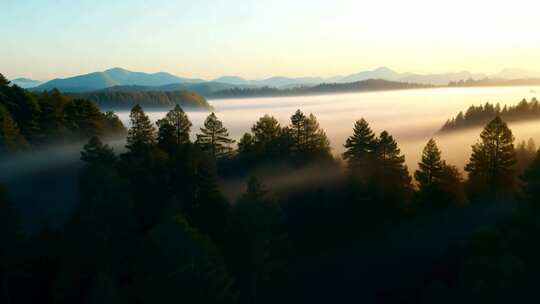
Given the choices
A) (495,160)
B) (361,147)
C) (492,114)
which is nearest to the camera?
(495,160)

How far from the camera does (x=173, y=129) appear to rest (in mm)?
35156

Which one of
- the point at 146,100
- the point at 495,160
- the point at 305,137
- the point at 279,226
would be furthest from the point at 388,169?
the point at 146,100

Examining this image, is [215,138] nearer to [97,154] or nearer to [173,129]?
[173,129]

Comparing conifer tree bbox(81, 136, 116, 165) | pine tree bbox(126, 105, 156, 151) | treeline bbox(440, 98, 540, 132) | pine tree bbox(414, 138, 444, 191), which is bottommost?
treeline bbox(440, 98, 540, 132)

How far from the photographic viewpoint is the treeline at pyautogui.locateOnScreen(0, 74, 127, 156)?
41.4 metres

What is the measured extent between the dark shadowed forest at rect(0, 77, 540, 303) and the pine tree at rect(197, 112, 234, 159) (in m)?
0.12

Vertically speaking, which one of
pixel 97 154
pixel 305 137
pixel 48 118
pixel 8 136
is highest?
pixel 48 118

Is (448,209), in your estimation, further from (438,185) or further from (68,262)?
(68,262)

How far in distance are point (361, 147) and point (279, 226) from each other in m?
10.5

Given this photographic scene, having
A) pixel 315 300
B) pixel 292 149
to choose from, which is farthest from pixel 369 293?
pixel 292 149

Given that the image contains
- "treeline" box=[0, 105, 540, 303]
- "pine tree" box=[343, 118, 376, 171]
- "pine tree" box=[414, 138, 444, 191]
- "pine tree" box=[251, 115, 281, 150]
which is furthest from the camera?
"pine tree" box=[251, 115, 281, 150]

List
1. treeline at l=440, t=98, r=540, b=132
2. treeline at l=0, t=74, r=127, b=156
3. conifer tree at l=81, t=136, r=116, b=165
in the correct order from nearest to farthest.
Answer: conifer tree at l=81, t=136, r=116, b=165 → treeline at l=0, t=74, r=127, b=156 → treeline at l=440, t=98, r=540, b=132

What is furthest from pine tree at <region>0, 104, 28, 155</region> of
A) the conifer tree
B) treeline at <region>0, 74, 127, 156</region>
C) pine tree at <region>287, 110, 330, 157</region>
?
pine tree at <region>287, 110, 330, 157</region>

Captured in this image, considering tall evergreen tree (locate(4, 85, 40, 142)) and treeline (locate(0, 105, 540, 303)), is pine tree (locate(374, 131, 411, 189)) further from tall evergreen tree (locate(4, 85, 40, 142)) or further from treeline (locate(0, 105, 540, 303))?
tall evergreen tree (locate(4, 85, 40, 142))
